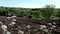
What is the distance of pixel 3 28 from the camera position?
12.2 feet

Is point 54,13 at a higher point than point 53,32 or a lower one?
lower

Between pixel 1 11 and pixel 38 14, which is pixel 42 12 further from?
pixel 1 11

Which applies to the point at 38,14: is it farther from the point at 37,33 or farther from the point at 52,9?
the point at 37,33

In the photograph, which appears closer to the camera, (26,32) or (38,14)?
(26,32)

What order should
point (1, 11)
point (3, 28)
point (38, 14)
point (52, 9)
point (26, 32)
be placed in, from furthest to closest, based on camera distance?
point (1, 11) < point (52, 9) < point (38, 14) < point (26, 32) < point (3, 28)

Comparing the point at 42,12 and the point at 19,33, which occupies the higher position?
the point at 19,33

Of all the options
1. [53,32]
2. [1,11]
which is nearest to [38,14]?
[1,11]

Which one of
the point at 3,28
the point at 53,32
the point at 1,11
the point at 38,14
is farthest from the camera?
the point at 1,11

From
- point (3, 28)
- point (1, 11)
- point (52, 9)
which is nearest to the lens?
point (3, 28)

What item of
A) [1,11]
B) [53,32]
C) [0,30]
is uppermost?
[0,30]

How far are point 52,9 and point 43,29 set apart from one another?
14742 millimetres

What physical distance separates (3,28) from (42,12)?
14.5 metres

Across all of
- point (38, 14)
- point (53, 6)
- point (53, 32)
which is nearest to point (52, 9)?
point (53, 6)

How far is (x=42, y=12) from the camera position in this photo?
18141 mm
